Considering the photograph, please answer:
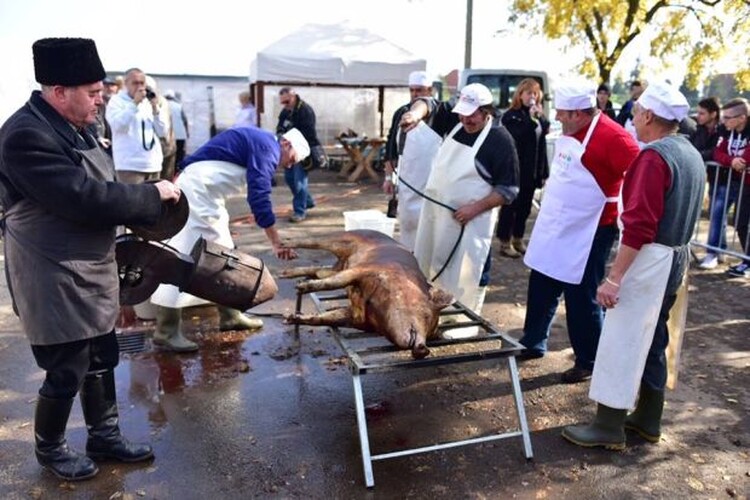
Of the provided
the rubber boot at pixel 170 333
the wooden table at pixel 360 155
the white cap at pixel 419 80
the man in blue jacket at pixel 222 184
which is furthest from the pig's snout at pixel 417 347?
the wooden table at pixel 360 155

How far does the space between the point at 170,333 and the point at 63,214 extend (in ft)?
6.89

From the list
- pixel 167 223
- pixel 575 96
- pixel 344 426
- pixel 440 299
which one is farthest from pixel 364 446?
pixel 575 96

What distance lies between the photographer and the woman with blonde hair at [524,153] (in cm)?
659

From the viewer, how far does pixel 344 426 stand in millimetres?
3590

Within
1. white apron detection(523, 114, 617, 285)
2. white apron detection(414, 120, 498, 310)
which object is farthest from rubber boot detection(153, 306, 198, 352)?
white apron detection(523, 114, 617, 285)

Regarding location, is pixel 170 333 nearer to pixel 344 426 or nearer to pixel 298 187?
pixel 344 426

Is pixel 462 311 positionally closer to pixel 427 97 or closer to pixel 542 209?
pixel 542 209

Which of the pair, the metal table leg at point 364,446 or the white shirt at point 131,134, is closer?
the metal table leg at point 364,446

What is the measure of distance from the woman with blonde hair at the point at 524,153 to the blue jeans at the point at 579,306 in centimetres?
247

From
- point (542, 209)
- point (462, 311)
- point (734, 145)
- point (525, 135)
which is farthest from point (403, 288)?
point (734, 145)

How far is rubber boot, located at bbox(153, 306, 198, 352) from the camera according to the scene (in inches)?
178

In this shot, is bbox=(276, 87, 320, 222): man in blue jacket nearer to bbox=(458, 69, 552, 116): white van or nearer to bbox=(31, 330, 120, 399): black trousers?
bbox=(458, 69, 552, 116): white van

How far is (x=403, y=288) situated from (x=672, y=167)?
1.44 m

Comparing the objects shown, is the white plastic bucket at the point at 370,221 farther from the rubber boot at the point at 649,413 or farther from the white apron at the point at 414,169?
the rubber boot at the point at 649,413
